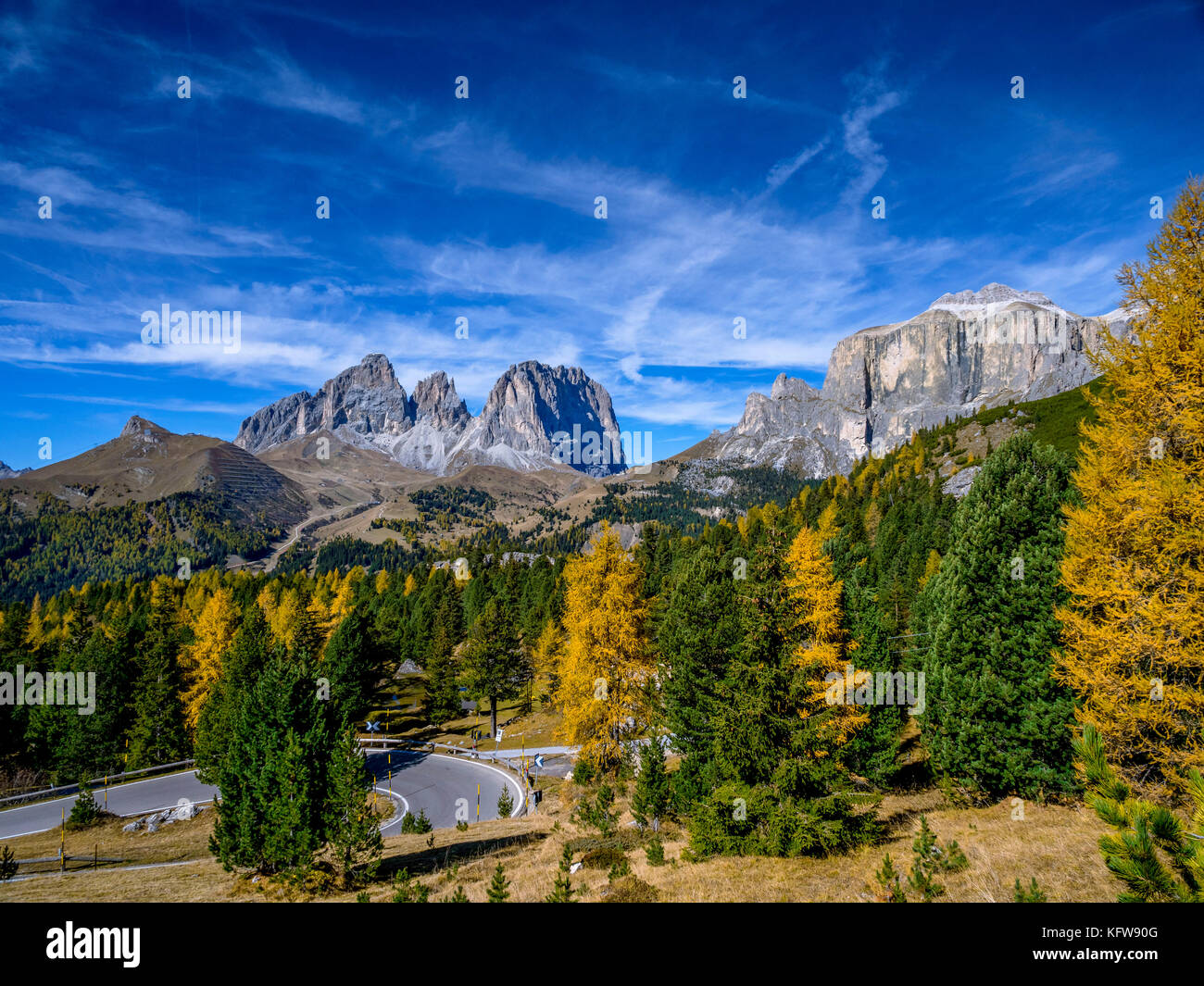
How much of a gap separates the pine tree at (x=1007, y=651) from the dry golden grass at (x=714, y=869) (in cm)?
135

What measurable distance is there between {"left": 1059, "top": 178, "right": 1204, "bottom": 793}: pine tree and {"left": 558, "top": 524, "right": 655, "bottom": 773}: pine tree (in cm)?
1614

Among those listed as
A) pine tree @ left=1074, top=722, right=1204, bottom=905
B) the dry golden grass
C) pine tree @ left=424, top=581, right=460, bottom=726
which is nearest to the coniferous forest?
pine tree @ left=1074, top=722, right=1204, bottom=905

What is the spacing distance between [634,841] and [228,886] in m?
13.5

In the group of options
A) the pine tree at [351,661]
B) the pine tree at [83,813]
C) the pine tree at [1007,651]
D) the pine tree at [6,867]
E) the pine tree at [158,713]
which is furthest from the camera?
the pine tree at [351,661]

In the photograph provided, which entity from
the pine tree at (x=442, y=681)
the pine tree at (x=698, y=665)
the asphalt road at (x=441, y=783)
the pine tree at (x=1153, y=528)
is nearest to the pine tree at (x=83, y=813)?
the asphalt road at (x=441, y=783)

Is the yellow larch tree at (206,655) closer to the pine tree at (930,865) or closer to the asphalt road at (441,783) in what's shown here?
the asphalt road at (441,783)

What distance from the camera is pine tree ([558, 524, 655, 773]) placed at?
25.1 metres

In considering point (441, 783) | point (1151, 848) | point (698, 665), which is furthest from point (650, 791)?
point (441, 783)

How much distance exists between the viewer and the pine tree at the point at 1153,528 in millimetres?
→ 11953

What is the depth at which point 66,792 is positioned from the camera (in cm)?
3928

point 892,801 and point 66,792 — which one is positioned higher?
point 892,801

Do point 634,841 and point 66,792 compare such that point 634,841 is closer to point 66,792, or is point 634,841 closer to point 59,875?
point 59,875

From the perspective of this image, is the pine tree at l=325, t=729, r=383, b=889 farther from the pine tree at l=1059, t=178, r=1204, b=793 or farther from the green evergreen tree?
the pine tree at l=1059, t=178, r=1204, b=793
